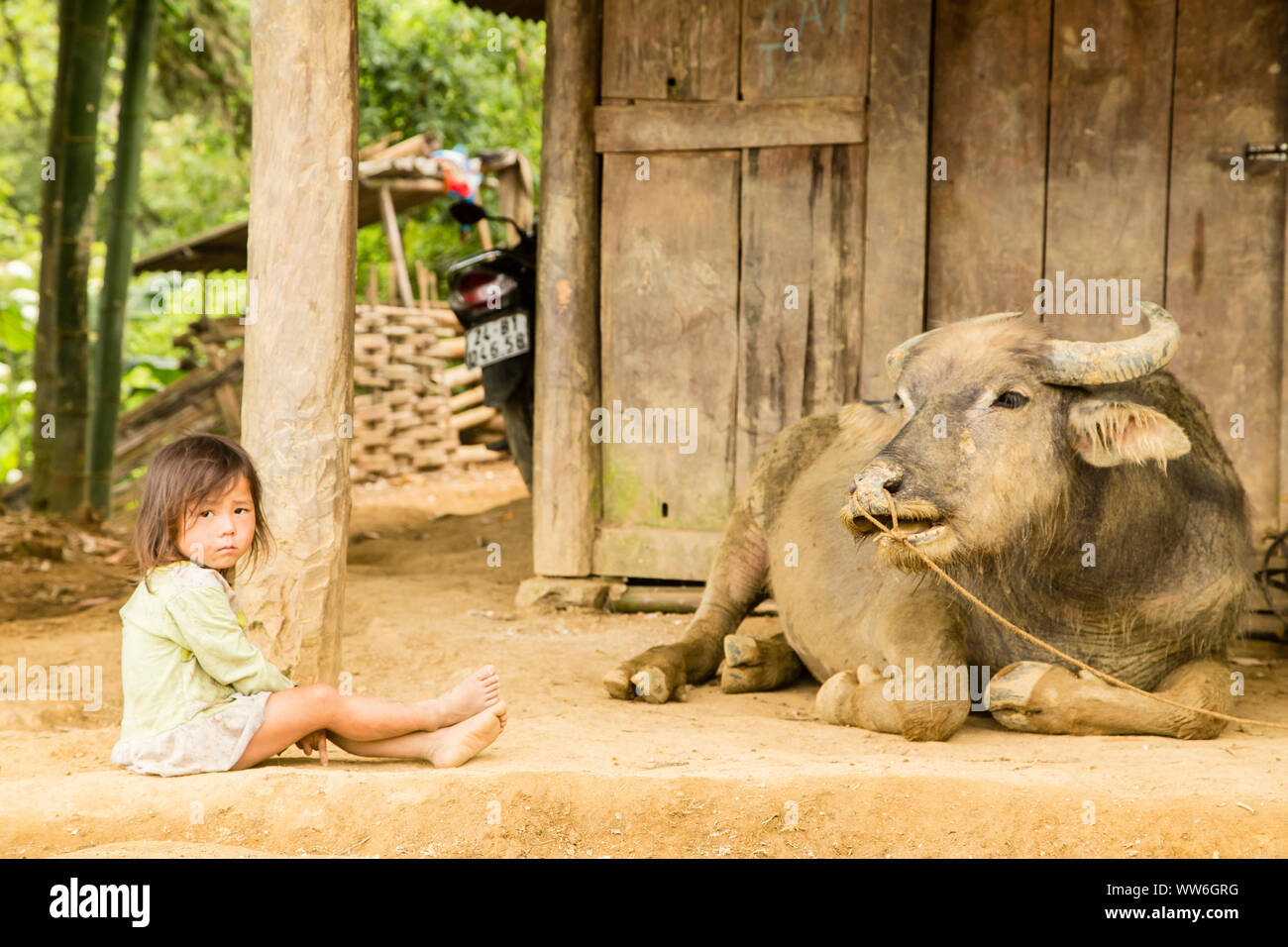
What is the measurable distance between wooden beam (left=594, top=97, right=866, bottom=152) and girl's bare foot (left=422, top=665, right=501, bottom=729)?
11.4 ft

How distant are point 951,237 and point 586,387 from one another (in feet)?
6.19

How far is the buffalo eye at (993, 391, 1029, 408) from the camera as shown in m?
3.79

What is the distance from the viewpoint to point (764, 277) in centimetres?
607

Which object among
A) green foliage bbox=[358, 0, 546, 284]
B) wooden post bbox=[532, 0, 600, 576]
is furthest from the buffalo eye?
green foliage bbox=[358, 0, 546, 284]

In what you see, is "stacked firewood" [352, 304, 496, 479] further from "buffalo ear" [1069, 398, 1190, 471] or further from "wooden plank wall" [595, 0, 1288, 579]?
"buffalo ear" [1069, 398, 1190, 471]

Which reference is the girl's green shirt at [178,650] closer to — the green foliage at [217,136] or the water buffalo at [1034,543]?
the water buffalo at [1034,543]

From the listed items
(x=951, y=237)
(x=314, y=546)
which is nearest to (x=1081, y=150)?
(x=951, y=237)

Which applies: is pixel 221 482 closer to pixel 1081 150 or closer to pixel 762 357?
pixel 762 357

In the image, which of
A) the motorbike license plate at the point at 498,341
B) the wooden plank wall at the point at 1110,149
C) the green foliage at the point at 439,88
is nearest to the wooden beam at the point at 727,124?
the wooden plank wall at the point at 1110,149

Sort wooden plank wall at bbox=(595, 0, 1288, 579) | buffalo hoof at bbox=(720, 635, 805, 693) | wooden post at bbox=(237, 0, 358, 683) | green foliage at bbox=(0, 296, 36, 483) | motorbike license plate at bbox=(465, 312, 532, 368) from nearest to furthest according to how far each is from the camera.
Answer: wooden post at bbox=(237, 0, 358, 683)
buffalo hoof at bbox=(720, 635, 805, 693)
wooden plank wall at bbox=(595, 0, 1288, 579)
motorbike license plate at bbox=(465, 312, 532, 368)
green foliage at bbox=(0, 296, 36, 483)

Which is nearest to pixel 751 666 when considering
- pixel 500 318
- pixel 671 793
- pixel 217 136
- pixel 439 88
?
pixel 671 793

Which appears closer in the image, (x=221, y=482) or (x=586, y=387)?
(x=221, y=482)

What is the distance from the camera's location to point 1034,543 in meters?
3.85

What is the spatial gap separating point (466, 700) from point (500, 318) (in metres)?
3.79
